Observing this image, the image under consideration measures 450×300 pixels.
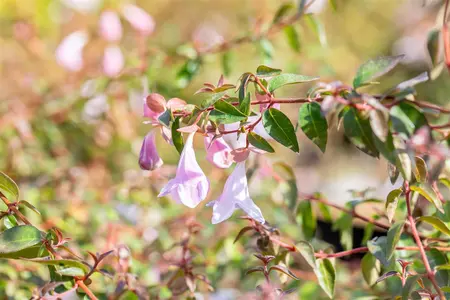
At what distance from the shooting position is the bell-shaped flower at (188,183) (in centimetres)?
58

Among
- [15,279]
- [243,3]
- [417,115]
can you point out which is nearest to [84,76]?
[243,3]

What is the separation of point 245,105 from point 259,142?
4cm

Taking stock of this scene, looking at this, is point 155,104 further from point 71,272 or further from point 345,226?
point 345,226

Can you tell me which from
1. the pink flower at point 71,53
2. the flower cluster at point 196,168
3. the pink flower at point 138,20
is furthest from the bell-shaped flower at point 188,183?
the pink flower at point 71,53

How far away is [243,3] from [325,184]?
3.59ft

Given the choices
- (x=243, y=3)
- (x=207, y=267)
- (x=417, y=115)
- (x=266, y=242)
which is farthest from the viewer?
(x=243, y=3)

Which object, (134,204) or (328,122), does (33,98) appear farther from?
(328,122)

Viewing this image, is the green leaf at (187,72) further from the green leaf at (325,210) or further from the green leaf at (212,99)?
the green leaf at (212,99)

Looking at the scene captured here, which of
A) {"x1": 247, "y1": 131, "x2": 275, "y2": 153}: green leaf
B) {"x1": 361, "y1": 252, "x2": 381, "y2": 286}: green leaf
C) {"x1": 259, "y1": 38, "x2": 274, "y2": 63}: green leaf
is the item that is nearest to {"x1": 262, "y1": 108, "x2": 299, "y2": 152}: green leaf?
{"x1": 247, "y1": 131, "x2": 275, "y2": 153}: green leaf

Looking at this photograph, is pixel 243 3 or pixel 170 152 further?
pixel 243 3

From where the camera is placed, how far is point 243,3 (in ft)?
8.40

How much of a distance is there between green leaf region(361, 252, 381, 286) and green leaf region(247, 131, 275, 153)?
9.8 inches

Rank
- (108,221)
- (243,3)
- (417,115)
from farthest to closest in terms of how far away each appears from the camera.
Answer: (243,3), (108,221), (417,115)

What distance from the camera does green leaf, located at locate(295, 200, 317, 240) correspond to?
2.76 feet
